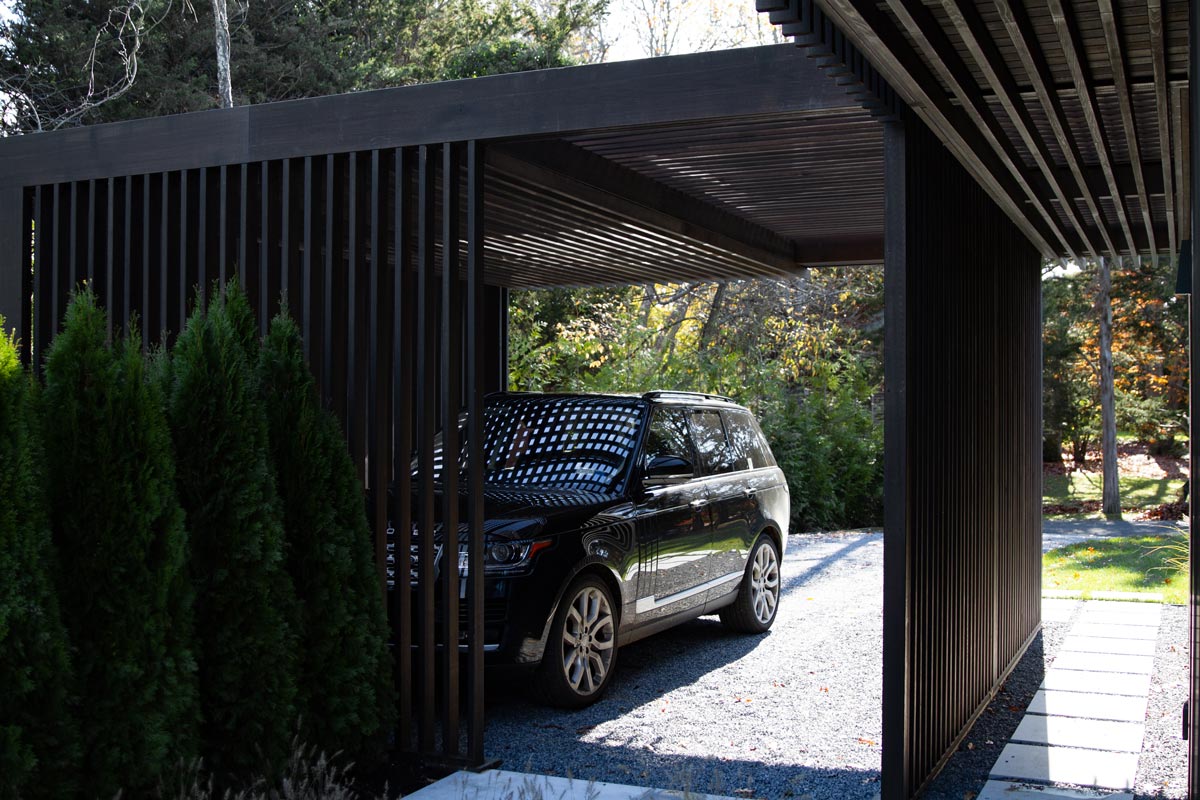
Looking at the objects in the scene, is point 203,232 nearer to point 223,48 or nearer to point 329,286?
point 329,286

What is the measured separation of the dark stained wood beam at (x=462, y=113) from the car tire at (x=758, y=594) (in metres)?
4.19

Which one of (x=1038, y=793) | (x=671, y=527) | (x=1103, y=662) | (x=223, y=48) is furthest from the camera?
(x=223, y=48)

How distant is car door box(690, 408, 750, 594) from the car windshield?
0.70 meters

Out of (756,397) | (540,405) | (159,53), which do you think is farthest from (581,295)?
(540,405)

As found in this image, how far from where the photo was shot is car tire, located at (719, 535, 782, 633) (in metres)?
8.53

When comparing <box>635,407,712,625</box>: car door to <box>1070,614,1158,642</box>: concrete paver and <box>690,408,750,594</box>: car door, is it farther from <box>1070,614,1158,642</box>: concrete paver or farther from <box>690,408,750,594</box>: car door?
<box>1070,614,1158,642</box>: concrete paver

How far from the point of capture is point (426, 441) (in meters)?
5.45

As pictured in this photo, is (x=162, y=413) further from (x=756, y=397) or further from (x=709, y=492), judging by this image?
(x=756, y=397)

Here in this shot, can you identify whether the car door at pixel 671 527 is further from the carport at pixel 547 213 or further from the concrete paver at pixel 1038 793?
the concrete paver at pixel 1038 793

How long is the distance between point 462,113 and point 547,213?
7.19 ft

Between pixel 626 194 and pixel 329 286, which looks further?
pixel 626 194

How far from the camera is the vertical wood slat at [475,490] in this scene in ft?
17.8

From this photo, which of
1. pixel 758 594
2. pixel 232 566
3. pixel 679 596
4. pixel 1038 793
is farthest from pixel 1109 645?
pixel 232 566

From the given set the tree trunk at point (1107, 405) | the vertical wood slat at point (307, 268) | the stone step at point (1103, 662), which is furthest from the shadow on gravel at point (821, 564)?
the tree trunk at point (1107, 405)
